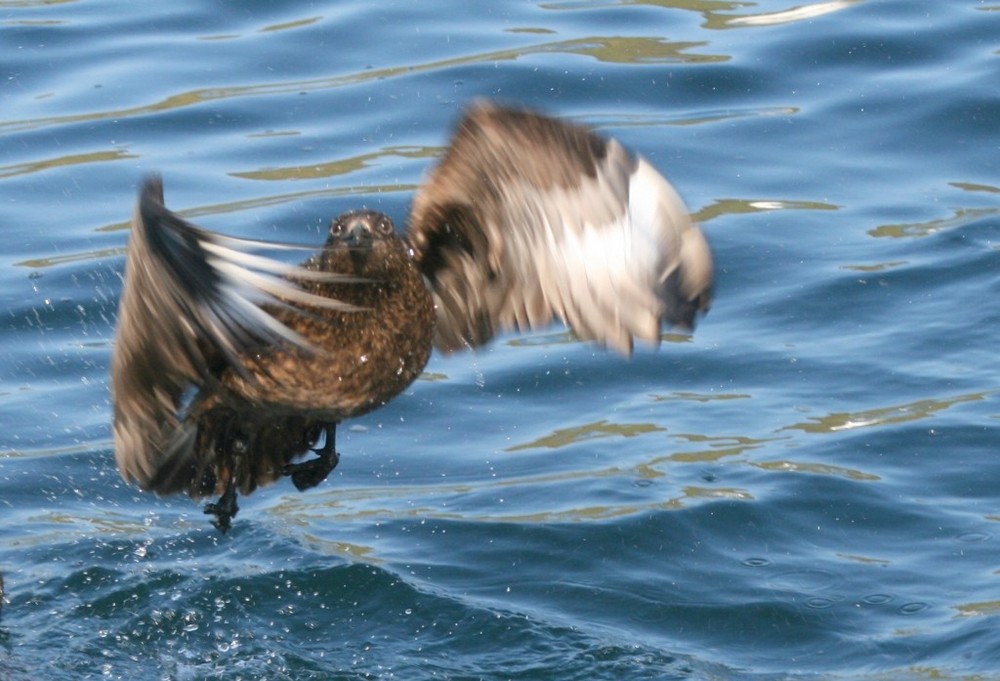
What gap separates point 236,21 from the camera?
465 inches

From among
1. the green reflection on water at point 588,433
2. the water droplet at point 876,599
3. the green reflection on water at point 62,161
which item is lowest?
the water droplet at point 876,599

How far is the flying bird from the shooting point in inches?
203

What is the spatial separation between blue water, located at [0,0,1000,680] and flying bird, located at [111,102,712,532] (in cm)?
90

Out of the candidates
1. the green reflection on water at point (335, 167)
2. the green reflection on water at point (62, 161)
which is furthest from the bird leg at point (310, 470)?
the green reflection on water at point (62, 161)

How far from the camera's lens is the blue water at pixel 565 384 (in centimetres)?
630

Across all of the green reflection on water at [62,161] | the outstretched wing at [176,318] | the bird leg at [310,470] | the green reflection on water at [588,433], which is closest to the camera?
the outstretched wing at [176,318]

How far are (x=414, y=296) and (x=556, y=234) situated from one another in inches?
17.1

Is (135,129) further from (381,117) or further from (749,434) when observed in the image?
(749,434)

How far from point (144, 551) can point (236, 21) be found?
223 inches

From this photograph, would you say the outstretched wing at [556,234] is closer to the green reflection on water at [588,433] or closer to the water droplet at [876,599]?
the water droplet at [876,599]

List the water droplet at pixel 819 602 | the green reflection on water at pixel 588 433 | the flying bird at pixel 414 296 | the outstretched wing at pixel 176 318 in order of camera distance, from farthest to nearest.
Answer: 1. the green reflection on water at pixel 588 433
2. the water droplet at pixel 819 602
3. the flying bird at pixel 414 296
4. the outstretched wing at pixel 176 318

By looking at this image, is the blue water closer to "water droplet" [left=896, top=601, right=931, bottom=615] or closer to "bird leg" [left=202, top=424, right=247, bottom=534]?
"water droplet" [left=896, top=601, right=931, bottom=615]

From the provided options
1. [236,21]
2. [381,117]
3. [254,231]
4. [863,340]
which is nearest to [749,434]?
[863,340]

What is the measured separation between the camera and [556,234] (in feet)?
18.1
